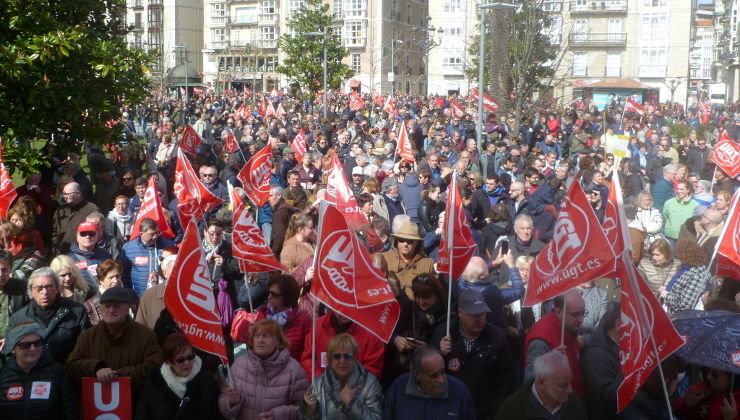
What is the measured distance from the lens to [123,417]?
221 inches

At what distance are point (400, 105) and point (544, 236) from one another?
31.3 metres

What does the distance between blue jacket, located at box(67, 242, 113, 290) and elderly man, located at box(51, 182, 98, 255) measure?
1.30 metres

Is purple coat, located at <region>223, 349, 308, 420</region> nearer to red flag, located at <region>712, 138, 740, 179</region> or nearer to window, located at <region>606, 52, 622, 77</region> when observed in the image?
red flag, located at <region>712, 138, 740, 179</region>

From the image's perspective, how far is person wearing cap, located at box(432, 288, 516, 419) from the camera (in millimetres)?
6016

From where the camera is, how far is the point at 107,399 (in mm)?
5645

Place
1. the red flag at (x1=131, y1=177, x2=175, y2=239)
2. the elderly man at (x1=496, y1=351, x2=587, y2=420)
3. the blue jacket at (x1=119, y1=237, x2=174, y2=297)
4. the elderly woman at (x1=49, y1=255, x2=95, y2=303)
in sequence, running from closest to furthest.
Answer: the elderly man at (x1=496, y1=351, x2=587, y2=420)
the elderly woman at (x1=49, y1=255, x2=95, y2=303)
the blue jacket at (x1=119, y1=237, x2=174, y2=297)
the red flag at (x1=131, y1=177, x2=175, y2=239)

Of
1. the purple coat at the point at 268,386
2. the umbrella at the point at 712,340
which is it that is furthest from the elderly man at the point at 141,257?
the umbrella at the point at 712,340

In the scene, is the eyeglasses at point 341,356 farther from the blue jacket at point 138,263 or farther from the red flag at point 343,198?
the red flag at point 343,198

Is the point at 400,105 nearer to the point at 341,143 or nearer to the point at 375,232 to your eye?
the point at 341,143

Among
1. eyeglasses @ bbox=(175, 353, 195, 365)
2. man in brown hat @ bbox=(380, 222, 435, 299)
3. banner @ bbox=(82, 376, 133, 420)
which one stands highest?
man in brown hat @ bbox=(380, 222, 435, 299)

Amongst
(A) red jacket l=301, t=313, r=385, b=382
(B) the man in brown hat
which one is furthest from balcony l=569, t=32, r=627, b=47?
(A) red jacket l=301, t=313, r=385, b=382

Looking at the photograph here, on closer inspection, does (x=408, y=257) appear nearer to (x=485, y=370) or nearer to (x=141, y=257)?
(x=485, y=370)

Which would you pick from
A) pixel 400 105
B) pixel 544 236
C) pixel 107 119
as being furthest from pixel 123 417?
pixel 400 105

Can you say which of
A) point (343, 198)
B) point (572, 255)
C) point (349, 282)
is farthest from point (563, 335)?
point (343, 198)
